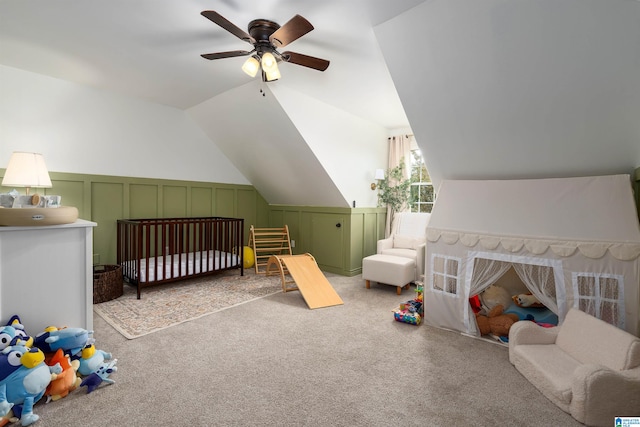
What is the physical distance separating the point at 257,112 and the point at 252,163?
1.33 m

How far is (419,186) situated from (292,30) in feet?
12.9

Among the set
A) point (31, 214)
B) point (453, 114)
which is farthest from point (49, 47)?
point (453, 114)

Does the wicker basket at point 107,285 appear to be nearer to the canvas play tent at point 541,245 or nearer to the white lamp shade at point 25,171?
the white lamp shade at point 25,171

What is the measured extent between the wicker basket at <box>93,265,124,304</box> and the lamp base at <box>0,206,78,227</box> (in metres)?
1.57

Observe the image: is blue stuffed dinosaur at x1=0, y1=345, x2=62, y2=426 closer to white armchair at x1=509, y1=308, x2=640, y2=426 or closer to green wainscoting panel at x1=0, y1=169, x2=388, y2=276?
green wainscoting panel at x1=0, y1=169, x2=388, y2=276

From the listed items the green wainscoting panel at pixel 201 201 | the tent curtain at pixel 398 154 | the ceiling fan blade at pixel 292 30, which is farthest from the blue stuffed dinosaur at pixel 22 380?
the tent curtain at pixel 398 154

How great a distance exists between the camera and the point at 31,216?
2059 mm

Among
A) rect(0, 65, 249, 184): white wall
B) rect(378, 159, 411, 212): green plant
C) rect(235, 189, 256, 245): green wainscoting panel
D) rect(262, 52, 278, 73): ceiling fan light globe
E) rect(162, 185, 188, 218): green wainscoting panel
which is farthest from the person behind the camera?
rect(235, 189, 256, 245): green wainscoting panel

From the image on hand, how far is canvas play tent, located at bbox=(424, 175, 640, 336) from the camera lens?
2.27 m

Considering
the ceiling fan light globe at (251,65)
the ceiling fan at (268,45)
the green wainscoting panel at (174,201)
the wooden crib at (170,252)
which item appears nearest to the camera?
the ceiling fan at (268,45)

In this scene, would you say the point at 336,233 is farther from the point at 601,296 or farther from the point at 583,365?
the point at 583,365

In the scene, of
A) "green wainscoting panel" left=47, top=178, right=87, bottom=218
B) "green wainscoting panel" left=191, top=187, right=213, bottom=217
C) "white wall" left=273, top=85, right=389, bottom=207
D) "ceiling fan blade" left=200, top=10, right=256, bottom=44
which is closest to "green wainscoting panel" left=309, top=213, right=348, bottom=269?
"white wall" left=273, top=85, right=389, bottom=207

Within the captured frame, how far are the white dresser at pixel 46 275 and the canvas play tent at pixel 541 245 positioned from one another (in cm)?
295

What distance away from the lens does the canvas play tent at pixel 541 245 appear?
2.27m
